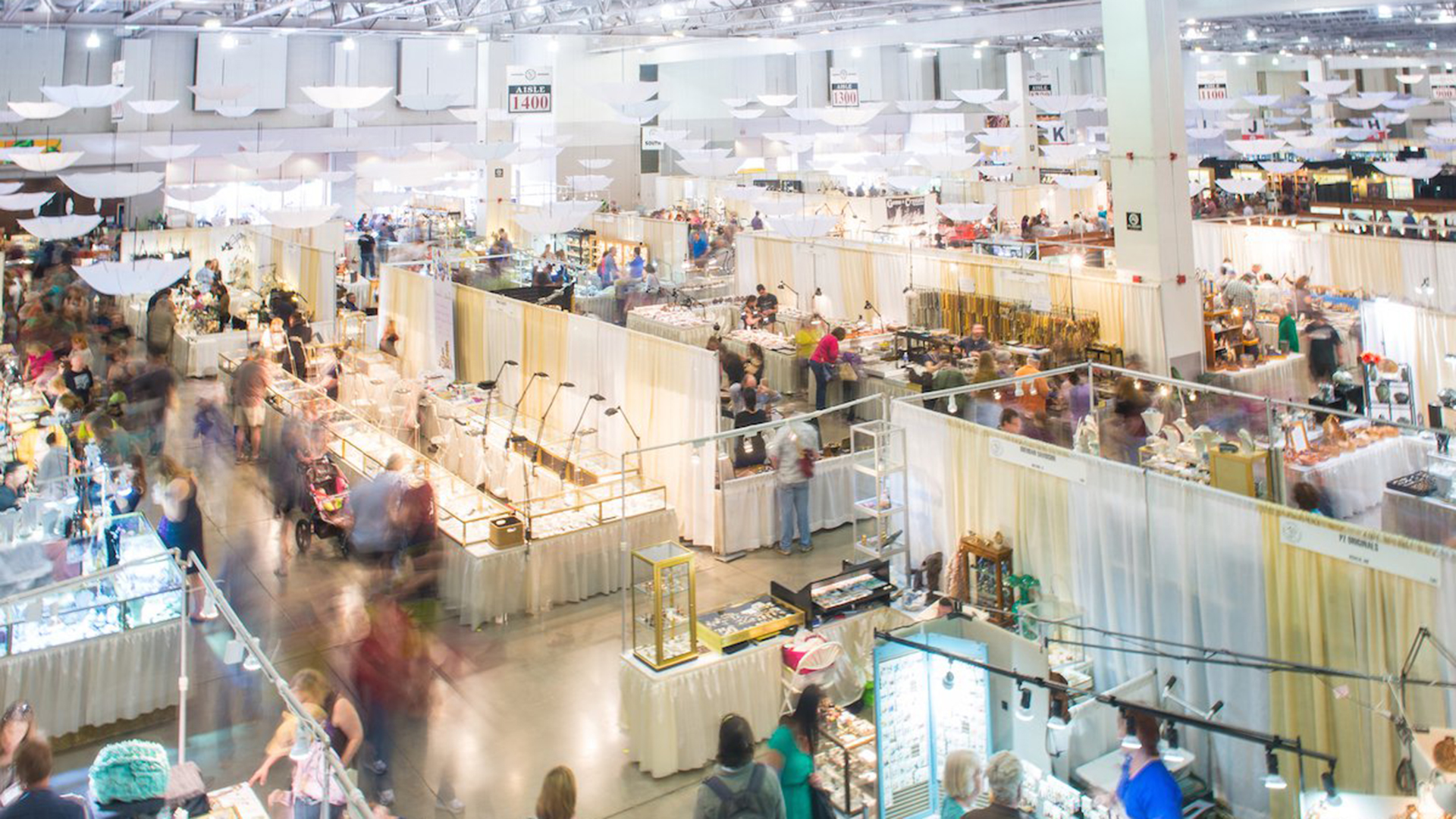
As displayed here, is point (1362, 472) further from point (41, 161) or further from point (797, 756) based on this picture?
point (41, 161)

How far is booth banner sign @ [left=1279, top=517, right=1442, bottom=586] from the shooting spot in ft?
15.3

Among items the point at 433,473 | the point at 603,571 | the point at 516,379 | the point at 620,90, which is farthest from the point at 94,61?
the point at 603,571

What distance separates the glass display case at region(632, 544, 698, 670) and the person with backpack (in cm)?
197

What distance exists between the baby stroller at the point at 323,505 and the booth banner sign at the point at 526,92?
38.3ft

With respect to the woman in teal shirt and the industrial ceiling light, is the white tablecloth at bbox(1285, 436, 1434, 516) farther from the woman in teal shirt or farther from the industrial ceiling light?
the woman in teal shirt

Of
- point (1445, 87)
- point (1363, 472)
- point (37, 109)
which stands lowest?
point (1363, 472)

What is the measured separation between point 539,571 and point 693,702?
2.32m

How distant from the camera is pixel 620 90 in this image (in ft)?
51.9

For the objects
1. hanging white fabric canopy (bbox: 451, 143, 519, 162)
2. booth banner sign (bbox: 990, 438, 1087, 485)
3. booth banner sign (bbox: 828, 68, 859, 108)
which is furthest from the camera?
booth banner sign (bbox: 828, 68, 859, 108)

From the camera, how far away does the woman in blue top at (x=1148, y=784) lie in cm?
468

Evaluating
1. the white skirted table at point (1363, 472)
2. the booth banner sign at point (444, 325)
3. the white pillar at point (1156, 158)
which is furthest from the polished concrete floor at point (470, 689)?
the white pillar at point (1156, 158)

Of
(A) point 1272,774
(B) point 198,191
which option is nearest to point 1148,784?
(A) point 1272,774

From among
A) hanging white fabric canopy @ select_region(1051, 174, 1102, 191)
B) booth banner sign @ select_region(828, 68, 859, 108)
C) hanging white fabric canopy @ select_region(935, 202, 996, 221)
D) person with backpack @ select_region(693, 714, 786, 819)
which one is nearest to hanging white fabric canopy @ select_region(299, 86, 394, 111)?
hanging white fabric canopy @ select_region(935, 202, 996, 221)

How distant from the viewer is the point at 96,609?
659cm
